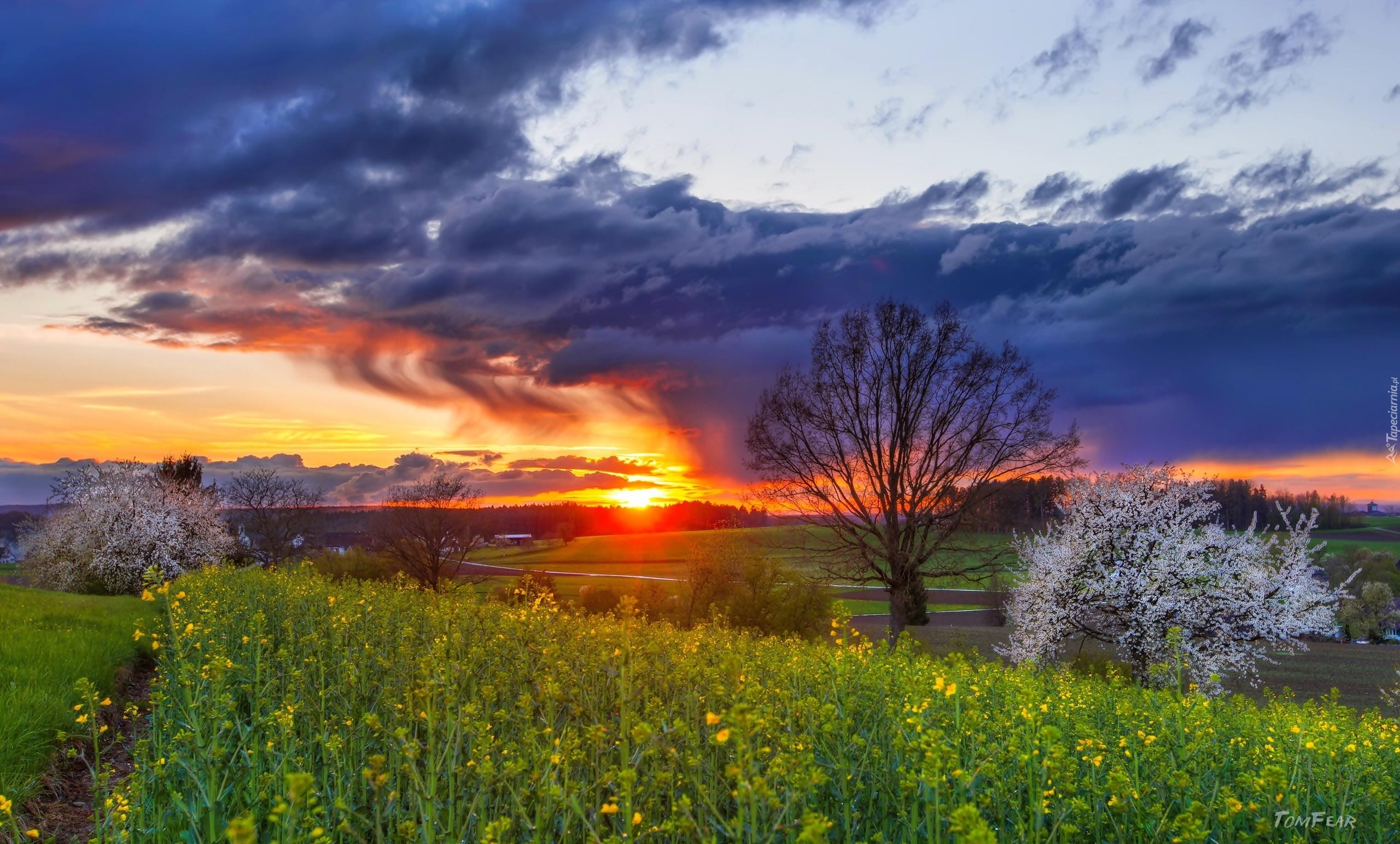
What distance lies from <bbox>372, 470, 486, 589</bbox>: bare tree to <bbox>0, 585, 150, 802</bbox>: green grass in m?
33.5

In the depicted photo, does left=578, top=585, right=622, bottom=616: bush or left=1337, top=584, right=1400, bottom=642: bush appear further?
left=578, top=585, right=622, bottom=616: bush

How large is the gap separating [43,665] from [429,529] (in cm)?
4655

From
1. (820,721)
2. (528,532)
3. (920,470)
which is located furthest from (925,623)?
(528,532)

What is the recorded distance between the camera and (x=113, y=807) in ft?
16.1

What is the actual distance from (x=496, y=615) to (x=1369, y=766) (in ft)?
25.6

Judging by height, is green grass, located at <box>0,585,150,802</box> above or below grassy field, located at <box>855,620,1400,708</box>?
above

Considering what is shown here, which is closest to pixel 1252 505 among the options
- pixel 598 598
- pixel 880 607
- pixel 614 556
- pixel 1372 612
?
pixel 1372 612

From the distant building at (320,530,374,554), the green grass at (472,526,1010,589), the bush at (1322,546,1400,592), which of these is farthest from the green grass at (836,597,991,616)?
the distant building at (320,530,374,554)

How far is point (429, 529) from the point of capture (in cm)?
5688

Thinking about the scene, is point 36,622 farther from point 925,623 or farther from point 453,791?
point 925,623

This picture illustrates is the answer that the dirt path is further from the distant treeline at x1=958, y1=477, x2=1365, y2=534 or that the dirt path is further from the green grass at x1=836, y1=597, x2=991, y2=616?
the green grass at x1=836, y1=597, x2=991, y2=616

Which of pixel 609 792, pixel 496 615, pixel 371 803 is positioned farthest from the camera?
pixel 496 615

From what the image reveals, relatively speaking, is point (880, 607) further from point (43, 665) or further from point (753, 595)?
point (43, 665)

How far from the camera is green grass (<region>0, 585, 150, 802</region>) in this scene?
27.4 feet
